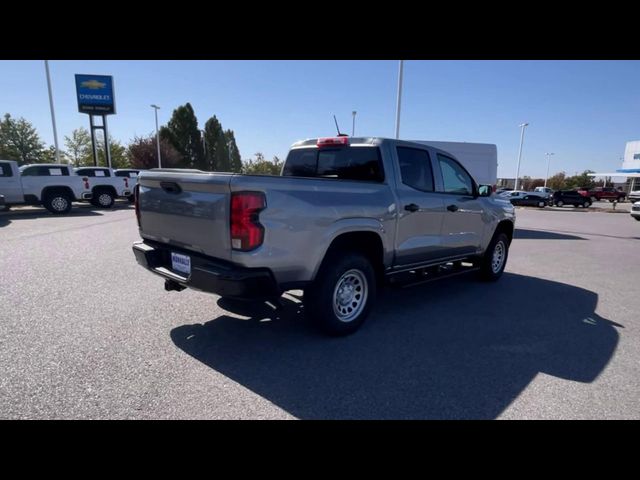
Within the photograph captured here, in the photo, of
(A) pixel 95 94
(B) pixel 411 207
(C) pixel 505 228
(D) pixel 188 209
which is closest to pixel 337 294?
(B) pixel 411 207

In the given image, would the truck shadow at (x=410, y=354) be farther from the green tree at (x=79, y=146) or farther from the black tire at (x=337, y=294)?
the green tree at (x=79, y=146)

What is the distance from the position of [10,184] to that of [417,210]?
15799mm

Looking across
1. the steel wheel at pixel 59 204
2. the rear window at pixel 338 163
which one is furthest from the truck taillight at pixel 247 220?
the steel wheel at pixel 59 204

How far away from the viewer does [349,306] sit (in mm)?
3777

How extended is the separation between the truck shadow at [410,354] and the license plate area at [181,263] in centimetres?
76

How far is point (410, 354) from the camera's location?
331 centimetres

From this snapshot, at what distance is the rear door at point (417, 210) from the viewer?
4.11m

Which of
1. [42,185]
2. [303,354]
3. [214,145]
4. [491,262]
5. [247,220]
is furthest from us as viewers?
[214,145]

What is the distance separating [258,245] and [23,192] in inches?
608

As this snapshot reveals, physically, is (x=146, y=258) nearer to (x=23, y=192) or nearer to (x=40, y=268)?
(x=40, y=268)

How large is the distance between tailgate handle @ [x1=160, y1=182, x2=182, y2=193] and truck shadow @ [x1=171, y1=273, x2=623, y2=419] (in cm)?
150

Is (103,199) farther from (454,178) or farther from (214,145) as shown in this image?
(214,145)
